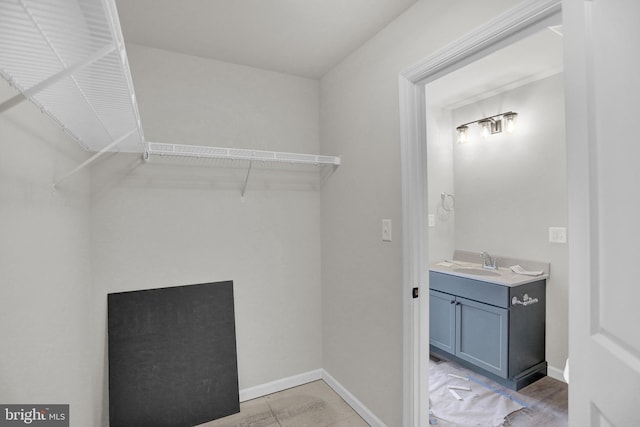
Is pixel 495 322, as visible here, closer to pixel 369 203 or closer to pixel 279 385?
pixel 369 203

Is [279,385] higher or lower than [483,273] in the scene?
lower

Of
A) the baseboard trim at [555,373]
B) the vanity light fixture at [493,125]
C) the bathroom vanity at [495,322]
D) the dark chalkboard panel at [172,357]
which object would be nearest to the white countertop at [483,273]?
the bathroom vanity at [495,322]

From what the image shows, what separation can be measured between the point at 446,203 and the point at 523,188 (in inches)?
30.4

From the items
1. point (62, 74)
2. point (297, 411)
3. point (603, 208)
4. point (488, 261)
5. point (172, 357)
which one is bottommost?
point (297, 411)

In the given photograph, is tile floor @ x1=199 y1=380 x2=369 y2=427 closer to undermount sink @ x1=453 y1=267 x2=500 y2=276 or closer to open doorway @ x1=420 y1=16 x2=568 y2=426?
open doorway @ x1=420 y1=16 x2=568 y2=426

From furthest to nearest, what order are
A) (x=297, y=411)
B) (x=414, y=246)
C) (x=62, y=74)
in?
(x=297, y=411) → (x=414, y=246) → (x=62, y=74)

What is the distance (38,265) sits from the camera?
1.05 meters

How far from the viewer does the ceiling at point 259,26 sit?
64.8 inches

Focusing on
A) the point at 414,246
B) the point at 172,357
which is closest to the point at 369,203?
the point at 414,246

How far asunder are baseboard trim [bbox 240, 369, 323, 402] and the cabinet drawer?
133cm

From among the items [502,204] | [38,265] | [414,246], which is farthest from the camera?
[502,204]

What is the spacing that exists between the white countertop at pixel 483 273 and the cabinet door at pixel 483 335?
8.5 inches

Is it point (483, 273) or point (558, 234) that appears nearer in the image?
point (558, 234)

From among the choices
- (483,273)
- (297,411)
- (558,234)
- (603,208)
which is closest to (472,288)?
(483,273)
